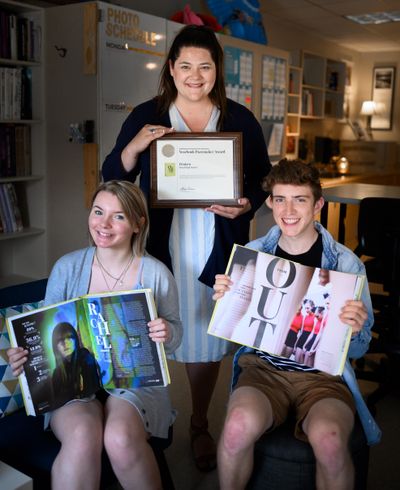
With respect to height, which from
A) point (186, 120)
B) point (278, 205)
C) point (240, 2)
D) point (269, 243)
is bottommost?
point (269, 243)

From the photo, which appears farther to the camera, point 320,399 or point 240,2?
point 240,2

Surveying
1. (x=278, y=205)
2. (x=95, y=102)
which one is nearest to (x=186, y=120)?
(x=278, y=205)

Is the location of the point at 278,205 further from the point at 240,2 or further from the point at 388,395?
the point at 240,2

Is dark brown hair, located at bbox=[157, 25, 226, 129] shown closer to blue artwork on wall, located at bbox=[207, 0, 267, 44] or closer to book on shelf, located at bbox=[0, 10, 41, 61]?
book on shelf, located at bbox=[0, 10, 41, 61]

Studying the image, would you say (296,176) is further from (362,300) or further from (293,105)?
(293,105)

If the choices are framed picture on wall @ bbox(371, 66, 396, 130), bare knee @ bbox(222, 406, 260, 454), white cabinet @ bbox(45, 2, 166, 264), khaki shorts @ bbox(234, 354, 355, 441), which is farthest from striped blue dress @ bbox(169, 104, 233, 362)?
framed picture on wall @ bbox(371, 66, 396, 130)

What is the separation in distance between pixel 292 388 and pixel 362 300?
0.33 metres

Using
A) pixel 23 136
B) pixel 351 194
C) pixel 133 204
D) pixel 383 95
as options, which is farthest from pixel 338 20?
pixel 133 204

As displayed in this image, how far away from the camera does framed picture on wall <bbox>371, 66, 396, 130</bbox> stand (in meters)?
8.68

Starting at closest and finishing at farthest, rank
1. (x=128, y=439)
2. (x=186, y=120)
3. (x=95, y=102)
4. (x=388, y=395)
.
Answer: (x=128, y=439), (x=186, y=120), (x=388, y=395), (x=95, y=102)

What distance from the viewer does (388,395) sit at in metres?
2.89

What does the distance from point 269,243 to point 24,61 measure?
229 centimetres

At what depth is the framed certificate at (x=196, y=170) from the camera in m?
1.95

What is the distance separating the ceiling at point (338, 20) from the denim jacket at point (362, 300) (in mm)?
4623
